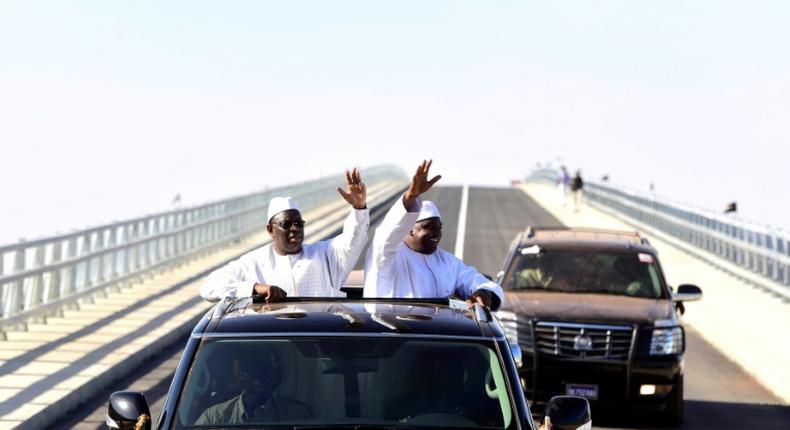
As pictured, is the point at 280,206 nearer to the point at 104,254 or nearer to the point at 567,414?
the point at 567,414

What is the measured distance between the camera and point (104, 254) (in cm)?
2234

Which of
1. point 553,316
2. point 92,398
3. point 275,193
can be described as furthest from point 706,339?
point 275,193

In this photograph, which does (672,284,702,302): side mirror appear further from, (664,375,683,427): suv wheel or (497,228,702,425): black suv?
(664,375,683,427): suv wheel

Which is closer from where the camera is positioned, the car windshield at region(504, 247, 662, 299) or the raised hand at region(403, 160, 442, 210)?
the raised hand at region(403, 160, 442, 210)

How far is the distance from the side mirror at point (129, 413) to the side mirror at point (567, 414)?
157cm

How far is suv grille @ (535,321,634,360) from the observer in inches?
523

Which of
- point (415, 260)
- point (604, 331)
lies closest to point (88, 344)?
point (604, 331)

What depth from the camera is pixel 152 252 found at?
2639 centimetres

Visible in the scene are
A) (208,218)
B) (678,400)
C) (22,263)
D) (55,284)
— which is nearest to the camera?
(678,400)

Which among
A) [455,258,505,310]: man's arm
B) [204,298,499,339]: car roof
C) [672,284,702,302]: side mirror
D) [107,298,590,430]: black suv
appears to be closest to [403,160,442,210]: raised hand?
[455,258,505,310]: man's arm

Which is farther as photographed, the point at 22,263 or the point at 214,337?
the point at 22,263

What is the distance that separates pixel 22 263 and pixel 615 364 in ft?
24.9

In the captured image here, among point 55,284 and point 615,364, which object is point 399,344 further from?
point 55,284

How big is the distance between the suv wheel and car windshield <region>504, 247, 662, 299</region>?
1344mm
